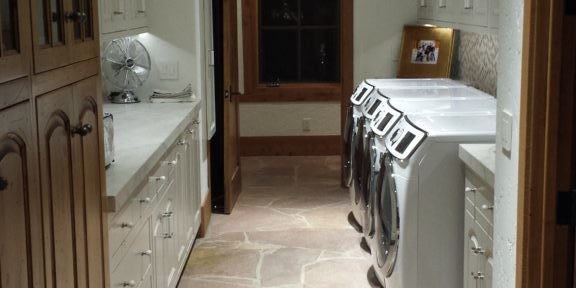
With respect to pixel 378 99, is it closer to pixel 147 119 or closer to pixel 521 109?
pixel 147 119

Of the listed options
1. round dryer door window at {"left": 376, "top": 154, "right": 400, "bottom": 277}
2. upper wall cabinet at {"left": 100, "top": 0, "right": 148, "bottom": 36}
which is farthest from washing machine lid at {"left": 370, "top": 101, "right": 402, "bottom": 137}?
upper wall cabinet at {"left": 100, "top": 0, "right": 148, "bottom": 36}

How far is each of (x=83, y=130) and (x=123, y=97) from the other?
292 cm

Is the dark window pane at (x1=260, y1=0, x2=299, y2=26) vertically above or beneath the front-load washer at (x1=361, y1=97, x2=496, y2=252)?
above

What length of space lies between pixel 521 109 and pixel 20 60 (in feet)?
4.16

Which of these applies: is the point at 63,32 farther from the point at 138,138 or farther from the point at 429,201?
the point at 429,201

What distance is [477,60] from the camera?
17.2ft

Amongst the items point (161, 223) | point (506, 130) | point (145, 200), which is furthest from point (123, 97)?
point (506, 130)

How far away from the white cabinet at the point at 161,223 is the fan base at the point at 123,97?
42cm

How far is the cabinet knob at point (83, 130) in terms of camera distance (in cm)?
205

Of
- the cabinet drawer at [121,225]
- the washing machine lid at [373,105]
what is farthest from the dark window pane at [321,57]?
the cabinet drawer at [121,225]

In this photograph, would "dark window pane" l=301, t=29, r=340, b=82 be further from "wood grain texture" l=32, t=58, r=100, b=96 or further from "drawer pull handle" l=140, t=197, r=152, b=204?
"wood grain texture" l=32, t=58, r=100, b=96

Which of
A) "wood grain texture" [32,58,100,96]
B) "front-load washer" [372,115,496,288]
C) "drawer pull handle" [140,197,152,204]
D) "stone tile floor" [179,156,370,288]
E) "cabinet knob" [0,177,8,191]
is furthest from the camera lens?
"stone tile floor" [179,156,370,288]

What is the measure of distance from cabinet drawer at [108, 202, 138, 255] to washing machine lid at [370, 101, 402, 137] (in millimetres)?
1470

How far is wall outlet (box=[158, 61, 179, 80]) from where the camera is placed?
5.11 m
